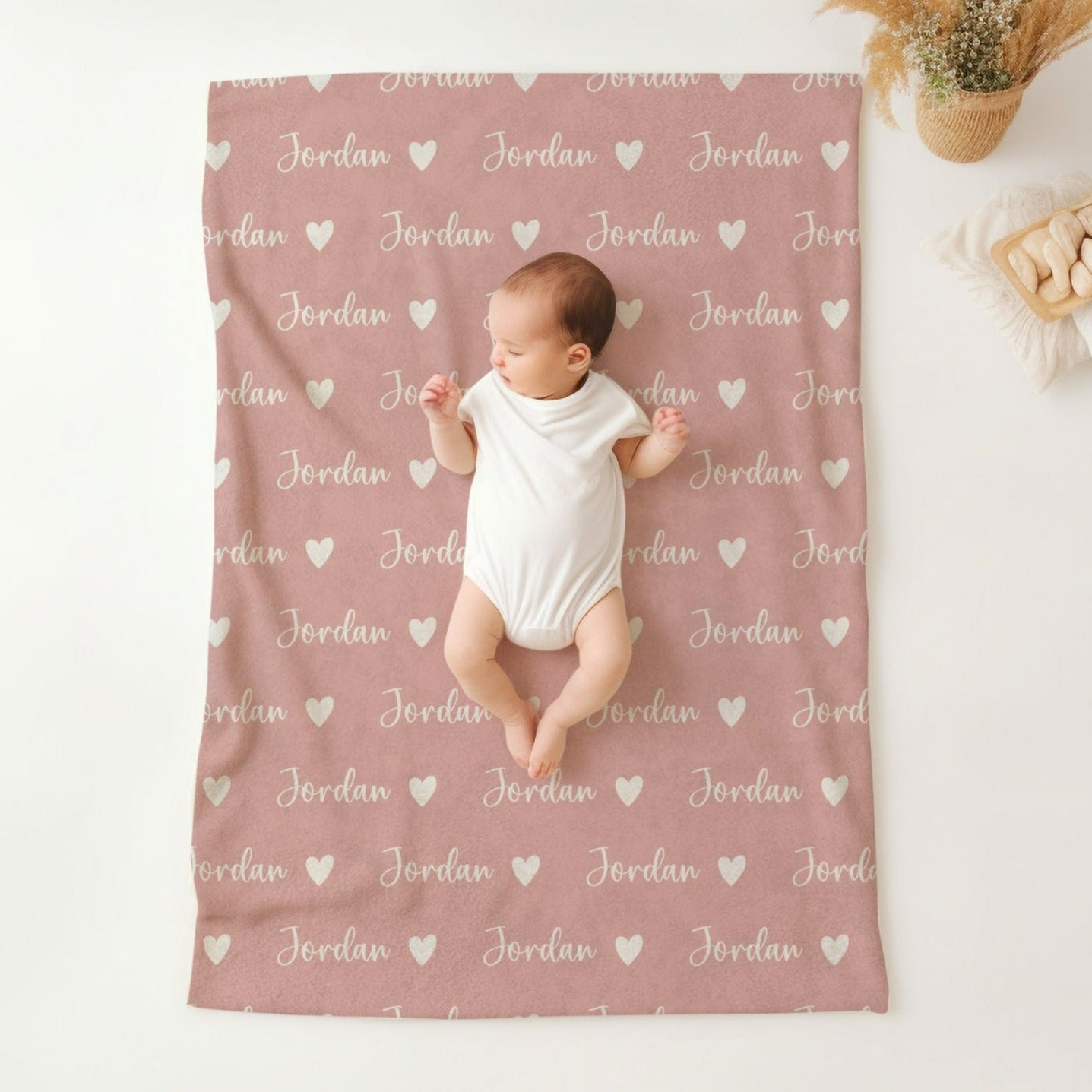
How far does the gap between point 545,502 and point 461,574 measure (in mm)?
218

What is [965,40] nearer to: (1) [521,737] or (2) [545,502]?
(2) [545,502]

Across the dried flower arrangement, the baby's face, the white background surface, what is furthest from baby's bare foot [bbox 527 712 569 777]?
the dried flower arrangement

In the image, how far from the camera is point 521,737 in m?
1.59

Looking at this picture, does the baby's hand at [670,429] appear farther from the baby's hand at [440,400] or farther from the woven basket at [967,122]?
the woven basket at [967,122]

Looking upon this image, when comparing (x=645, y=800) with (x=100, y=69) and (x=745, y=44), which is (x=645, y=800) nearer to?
(x=745, y=44)

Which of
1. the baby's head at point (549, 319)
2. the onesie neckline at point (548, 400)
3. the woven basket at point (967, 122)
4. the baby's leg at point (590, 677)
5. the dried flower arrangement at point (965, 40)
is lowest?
the baby's leg at point (590, 677)

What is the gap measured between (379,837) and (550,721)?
37 centimetres

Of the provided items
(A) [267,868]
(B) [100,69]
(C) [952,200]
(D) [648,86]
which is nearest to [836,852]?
(A) [267,868]

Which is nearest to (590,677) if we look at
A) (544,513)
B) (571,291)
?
(544,513)

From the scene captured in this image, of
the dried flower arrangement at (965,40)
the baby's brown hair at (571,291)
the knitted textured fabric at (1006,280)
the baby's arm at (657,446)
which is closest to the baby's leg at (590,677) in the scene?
the baby's arm at (657,446)

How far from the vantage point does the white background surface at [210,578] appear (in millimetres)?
1599

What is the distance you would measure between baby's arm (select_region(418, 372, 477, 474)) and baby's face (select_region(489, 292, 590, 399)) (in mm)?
95

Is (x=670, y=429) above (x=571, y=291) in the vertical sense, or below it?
below

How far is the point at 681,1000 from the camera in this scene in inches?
→ 62.7
